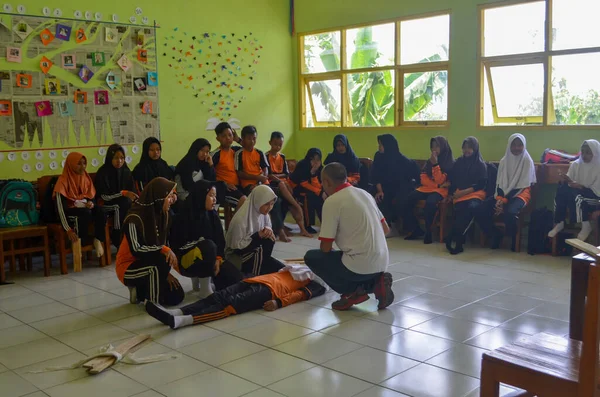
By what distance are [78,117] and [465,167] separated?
14.7ft

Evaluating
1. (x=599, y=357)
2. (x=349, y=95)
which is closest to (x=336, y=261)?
(x=599, y=357)

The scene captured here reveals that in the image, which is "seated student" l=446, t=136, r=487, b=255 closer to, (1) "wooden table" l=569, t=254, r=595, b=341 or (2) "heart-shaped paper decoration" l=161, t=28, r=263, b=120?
(2) "heart-shaped paper decoration" l=161, t=28, r=263, b=120

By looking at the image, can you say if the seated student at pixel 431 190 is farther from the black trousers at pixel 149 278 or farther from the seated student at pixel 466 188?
the black trousers at pixel 149 278

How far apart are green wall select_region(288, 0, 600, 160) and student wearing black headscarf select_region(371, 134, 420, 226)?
2.56ft

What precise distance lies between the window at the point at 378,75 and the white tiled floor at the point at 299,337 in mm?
3260

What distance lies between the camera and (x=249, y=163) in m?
7.04

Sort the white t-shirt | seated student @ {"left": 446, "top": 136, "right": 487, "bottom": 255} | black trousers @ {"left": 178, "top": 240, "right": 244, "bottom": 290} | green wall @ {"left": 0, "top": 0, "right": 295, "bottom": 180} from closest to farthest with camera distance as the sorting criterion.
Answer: the white t-shirt, black trousers @ {"left": 178, "top": 240, "right": 244, "bottom": 290}, seated student @ {"left": 446, "top": 136, "right": 487, "bottom": 255}, green wall @ {"left": 0, "top": 0, "right": 295, "bottom": 180}

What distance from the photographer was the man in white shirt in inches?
161

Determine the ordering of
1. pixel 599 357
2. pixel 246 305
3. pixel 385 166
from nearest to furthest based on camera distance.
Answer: pixel 599 357 → pixel 246 305 → pixel 385 166

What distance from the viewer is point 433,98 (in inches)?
313

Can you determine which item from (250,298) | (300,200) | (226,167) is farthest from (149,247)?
(300,200)

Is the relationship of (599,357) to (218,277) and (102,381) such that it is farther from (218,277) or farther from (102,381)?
(218,277)

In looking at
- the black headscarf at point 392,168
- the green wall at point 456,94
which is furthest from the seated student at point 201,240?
the green wall at point 456,94

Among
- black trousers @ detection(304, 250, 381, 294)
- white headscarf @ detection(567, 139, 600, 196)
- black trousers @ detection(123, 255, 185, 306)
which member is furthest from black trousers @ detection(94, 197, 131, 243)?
white headscarf @ detection(567, 139, 600, 196)
